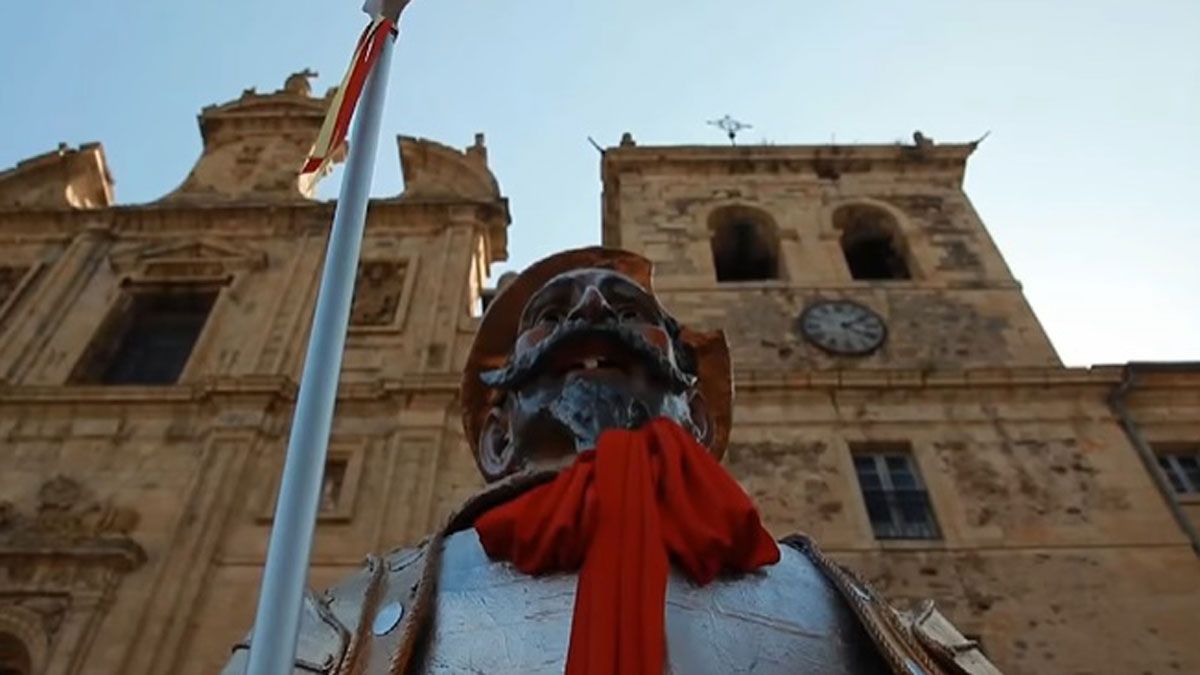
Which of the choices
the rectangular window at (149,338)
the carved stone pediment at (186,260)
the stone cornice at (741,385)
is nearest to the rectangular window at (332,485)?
Answer: the stone cornice at (741,385)

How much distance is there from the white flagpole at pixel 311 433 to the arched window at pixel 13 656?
786cm

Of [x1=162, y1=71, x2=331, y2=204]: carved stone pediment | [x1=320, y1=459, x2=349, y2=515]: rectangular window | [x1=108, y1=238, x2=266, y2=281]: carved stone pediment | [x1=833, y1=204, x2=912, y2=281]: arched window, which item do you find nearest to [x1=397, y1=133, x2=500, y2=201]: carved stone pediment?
[x1=162, y1=71, x2=331, y2=204]: carved stone pediment

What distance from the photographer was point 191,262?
1495cm

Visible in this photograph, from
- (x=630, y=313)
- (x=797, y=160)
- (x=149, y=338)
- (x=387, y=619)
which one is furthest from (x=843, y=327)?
(x=387, y=619)

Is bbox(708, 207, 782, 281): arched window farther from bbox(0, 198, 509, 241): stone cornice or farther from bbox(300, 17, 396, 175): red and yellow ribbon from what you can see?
bbox(300, 17, 396, 175): red and yellow ribbon

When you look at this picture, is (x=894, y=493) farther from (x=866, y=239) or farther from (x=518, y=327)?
(x=866, y=239)

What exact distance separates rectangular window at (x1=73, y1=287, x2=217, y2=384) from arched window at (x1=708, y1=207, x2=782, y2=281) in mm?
8244

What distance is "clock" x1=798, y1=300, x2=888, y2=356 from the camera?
13.2m

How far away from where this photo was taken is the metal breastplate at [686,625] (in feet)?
9.68

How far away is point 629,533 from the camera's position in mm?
3145

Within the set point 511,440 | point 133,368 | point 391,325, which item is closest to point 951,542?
point 511,440

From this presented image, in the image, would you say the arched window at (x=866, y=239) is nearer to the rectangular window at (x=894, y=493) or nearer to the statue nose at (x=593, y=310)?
the rectangular window at (x=894, y=493)

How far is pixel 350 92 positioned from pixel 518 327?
1589 millimetres

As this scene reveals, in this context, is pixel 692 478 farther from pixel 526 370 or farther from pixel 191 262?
pixel 191 262
